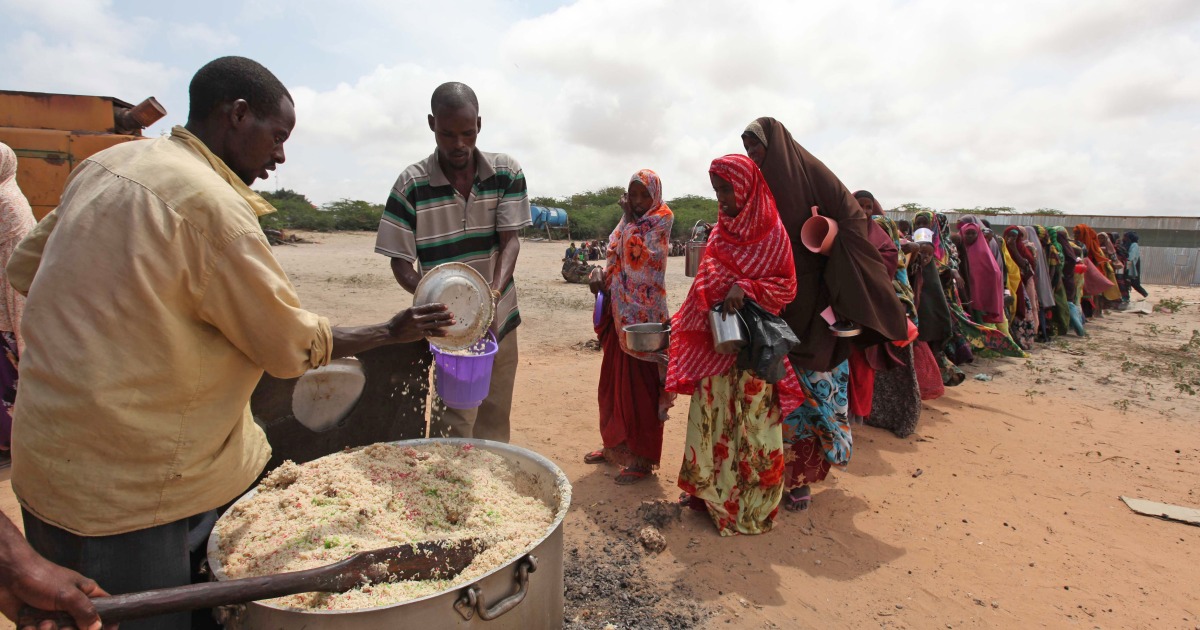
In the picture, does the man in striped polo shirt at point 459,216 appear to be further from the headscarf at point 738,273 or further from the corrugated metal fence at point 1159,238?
the corrugated metal fence at point 1159,238

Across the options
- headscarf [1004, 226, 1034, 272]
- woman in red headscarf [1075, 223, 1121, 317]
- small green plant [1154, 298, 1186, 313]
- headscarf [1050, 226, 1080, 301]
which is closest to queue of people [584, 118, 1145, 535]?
headscarf [1004, 226, 1034, 272]

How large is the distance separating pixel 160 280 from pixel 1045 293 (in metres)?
12.0

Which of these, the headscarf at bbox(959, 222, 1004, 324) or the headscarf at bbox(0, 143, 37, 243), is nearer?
the headscarf at bbox(0, 143, 37, 243)

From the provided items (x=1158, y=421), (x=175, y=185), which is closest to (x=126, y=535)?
(x=175, y=185)

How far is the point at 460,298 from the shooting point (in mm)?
2568

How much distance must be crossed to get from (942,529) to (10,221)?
6.03 m

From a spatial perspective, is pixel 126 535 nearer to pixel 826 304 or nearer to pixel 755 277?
pixel 755 277

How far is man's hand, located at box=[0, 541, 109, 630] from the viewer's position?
4.13 feet

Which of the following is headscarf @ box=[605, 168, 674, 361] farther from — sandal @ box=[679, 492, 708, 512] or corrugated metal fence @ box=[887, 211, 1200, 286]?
corrugated metal fence @ box=[887, 211, 1200, 286]

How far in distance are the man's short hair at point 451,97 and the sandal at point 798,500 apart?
9.61 ft

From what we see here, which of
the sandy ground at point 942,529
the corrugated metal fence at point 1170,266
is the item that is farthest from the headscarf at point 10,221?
the corrugated metal fence at point 1170,266

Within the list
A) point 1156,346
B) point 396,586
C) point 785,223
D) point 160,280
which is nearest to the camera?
point 160,280

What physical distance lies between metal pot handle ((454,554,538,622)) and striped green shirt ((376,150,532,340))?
1557 mm

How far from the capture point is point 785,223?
11.8 ft
